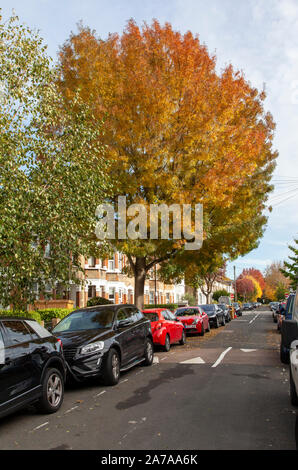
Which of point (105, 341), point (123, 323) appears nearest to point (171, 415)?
point (105, 341)

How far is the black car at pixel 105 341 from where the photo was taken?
883 centimetres

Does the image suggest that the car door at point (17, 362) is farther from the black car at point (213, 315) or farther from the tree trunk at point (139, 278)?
the black car at point (213, 315)

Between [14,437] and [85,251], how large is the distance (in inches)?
220

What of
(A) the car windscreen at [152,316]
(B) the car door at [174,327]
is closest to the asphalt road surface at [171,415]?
(A) the car windscreen at [152,316]

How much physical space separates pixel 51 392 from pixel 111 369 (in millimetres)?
2098

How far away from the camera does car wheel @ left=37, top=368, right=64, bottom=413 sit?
23.0 ft

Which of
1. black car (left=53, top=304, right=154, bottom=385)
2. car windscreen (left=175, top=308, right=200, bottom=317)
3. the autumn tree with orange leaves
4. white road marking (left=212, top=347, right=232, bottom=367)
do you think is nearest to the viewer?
black car (left=53, top=304, right=154, bottom=385)

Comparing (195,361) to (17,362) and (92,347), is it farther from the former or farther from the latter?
(17,362)

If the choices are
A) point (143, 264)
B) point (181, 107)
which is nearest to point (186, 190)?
point (181, 107)

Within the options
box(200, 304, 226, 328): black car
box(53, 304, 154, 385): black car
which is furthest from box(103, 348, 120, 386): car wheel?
box(200, 304, 226, 328): black car

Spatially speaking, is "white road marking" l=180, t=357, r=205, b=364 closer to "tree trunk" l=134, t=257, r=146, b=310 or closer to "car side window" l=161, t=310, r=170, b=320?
"car side window" l=161, t=310, r=170, b=320

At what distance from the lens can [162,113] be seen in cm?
1658

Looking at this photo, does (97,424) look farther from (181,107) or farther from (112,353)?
(181,107)

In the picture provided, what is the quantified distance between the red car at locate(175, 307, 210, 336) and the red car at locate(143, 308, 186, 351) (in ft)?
14.6
